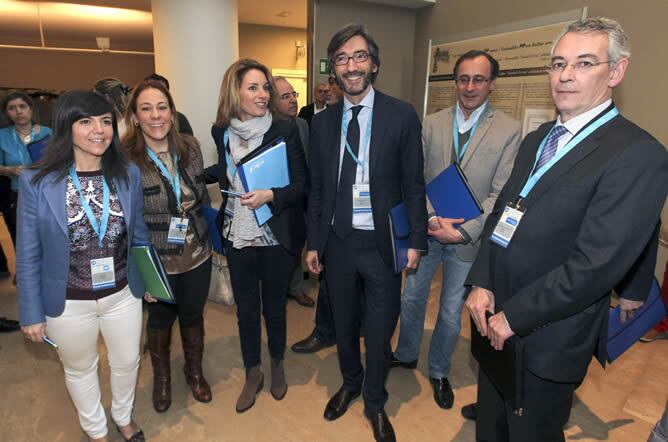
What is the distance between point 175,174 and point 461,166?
Result: 139 cm

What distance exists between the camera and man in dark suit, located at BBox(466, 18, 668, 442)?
3.38ft

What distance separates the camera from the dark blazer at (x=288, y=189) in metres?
1.93

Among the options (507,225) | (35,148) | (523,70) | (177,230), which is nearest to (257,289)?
(177,230)

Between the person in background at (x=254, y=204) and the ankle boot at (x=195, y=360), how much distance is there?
229 mm

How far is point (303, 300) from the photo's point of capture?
3.42 meters

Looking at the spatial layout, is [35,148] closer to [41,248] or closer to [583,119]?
[41,248]

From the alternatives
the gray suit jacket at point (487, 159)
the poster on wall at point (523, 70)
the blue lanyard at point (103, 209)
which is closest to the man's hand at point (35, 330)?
the blue lanyard at point (103, 209)

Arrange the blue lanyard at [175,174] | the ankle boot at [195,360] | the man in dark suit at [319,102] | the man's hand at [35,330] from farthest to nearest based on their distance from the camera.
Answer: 1. the man in dark suit at [319,102]
2. the ankle boot at [195,360]
3. the blue lanyard at [175,174]
4. the man's hand at [35,330]

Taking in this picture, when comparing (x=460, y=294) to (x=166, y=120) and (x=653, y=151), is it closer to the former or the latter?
(x=653, y=151)

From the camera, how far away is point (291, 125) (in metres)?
2.00

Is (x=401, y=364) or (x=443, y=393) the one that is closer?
(x=443, y=393)

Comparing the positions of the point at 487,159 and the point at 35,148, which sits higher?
the point at 487,159

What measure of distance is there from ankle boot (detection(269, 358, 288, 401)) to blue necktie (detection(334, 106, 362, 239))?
3.14ft

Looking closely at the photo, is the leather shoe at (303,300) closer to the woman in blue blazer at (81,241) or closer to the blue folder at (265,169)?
the blue folder at (265,169)
